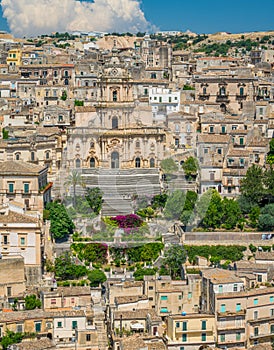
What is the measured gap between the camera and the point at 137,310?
27.0 metres

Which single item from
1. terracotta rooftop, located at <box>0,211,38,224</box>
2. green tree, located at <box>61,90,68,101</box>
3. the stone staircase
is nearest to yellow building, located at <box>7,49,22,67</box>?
green tree, located at <box>61,90,68,101</box>

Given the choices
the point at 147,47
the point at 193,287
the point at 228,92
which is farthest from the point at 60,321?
the point at 147,47

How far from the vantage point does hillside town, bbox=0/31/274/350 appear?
87.0 ft

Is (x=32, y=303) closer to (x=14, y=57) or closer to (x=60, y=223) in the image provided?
(x=60, y=223)

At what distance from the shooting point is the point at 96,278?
30031 mm

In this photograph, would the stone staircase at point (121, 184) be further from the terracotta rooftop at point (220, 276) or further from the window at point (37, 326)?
the window at point (37, 326)

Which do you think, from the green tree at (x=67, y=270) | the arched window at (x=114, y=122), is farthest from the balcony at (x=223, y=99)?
the green tree at (x=67, y=270)

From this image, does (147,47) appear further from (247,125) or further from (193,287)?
(193,287)

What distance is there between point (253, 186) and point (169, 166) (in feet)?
17.9

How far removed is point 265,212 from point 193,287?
699cm

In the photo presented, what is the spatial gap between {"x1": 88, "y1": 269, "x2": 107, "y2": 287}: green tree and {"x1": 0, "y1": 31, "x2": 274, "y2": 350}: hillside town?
1.4 inches

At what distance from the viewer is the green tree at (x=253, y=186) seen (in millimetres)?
34812

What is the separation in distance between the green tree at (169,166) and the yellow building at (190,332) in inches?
518

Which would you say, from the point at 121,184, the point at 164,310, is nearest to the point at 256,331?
the point at 164,310
